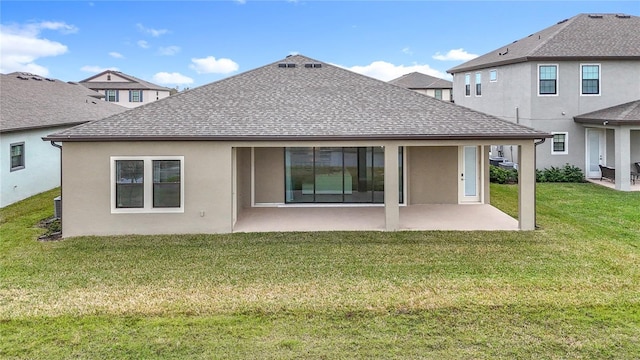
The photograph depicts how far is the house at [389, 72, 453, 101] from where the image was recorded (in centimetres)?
4359

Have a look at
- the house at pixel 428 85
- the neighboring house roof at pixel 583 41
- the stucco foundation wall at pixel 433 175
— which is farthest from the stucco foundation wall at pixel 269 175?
the house at pixel 428 85

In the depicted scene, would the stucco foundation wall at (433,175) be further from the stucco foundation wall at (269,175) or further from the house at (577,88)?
the house at (577,88)

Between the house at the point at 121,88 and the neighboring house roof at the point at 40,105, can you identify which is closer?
the neighboring house roof at the point at 40,105

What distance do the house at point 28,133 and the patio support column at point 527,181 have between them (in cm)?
1584

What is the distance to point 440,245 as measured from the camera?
33.2 ft

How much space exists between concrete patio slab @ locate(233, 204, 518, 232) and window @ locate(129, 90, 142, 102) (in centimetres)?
4475

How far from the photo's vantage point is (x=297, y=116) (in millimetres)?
12414

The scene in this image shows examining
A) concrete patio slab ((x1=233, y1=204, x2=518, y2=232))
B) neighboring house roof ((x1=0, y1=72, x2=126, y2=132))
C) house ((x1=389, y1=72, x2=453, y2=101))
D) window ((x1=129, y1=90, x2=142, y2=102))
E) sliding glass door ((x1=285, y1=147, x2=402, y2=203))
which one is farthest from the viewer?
window ((x1=129, y1=90, x2=142, y2=102))

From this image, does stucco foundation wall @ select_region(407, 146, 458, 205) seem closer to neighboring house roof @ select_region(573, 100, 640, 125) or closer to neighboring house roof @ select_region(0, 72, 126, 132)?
neighboring house roof @ select_region(573, 100, 640, 125)

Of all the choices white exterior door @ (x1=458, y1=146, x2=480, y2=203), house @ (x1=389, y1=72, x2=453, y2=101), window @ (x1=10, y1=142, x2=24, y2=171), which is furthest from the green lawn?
house @ (x1=389, y1=72, x2=453, y2=101)

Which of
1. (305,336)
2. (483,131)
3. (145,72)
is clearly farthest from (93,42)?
(305,336)

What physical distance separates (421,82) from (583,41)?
24880 mm

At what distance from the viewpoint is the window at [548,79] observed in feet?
68.0

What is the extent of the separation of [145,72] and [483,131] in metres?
58.9
